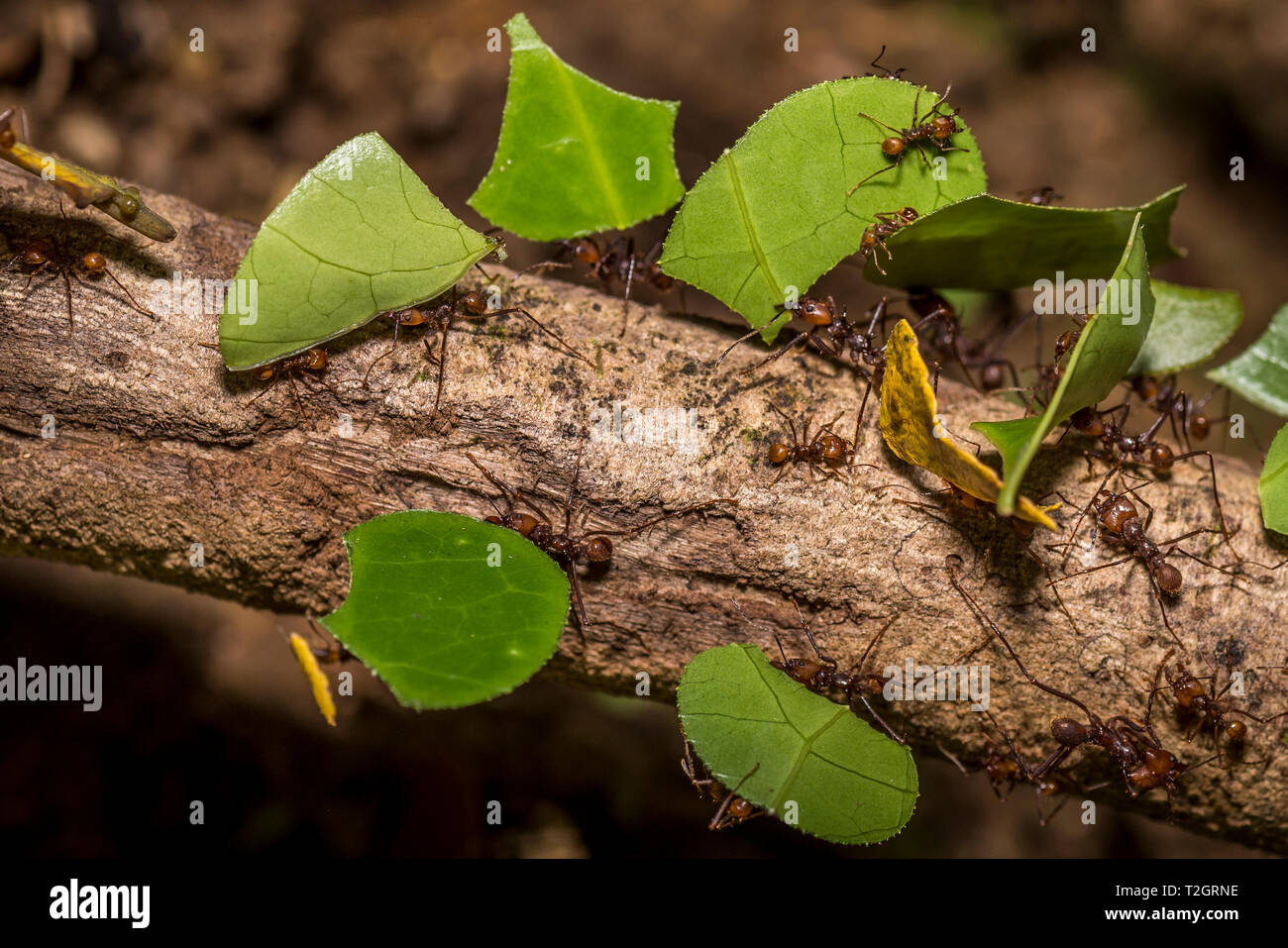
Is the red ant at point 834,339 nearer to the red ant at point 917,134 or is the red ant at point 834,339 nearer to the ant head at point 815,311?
the ant head at point 815,311

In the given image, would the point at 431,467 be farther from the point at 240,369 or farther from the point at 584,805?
the point at 584,805

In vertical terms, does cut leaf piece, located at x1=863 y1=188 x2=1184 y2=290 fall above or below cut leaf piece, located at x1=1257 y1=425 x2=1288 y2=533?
above

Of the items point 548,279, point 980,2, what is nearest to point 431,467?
point 548,279

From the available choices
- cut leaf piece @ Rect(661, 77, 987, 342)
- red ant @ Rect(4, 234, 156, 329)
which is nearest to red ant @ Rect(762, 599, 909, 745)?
cut leaf piece @ Rect(661, 77, 987, 342)

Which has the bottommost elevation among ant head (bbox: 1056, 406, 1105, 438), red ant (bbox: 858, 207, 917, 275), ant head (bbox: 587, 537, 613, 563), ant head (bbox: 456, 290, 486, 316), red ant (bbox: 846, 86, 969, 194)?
ant head (bbox: 587, 537, 613, 563)

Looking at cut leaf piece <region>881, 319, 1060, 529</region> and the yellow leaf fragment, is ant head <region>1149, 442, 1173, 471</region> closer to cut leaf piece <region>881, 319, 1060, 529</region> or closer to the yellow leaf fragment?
cut leaf piece <region>881, 319, 1060, 529</region>

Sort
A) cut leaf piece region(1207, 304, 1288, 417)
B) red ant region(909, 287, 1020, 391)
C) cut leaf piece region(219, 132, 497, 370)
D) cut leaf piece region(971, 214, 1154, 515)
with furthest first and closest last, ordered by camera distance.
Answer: red ant region(909, 287, 1020, 391)
cut leaf piece region(1207, 304, 1288, 417)
cut leaf piece region(219, 132, 497, 370)
cut leaf piece region(971, 214, 1154, 515)
